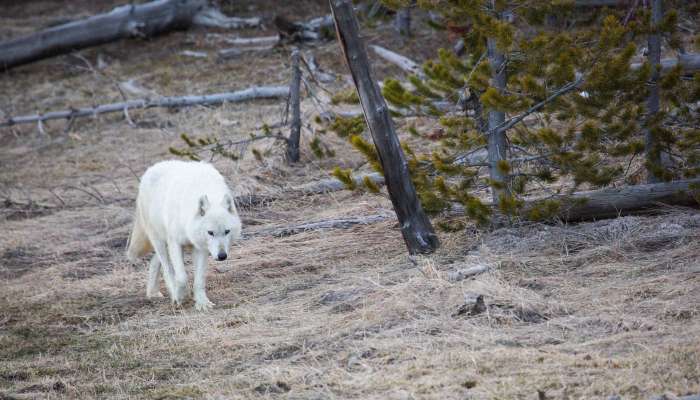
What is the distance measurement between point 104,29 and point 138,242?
1229 centimetres

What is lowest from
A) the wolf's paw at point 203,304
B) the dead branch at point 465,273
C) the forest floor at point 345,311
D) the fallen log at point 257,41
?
the wolf's paw at point 203,304

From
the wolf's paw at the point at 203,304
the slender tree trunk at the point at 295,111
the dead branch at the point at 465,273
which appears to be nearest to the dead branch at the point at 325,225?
the wolf's paw at the point at 203,304

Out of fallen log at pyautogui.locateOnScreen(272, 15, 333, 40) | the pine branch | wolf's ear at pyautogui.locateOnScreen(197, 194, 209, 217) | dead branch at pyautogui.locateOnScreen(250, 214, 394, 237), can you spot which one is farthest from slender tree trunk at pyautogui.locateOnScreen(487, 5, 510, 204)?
fallen log at pyautogui.locateOnScreen(272, 15, 333, 40)

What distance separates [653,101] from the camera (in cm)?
795

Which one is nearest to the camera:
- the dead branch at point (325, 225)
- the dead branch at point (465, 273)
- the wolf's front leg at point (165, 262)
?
the dead branch at point (465, 273)

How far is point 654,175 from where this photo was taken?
25.9 feet

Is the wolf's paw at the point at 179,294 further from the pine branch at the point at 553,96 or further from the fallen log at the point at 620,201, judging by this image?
the pine branch at the point at 553,96

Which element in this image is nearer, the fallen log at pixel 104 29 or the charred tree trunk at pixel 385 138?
the charred tree trunk at pixel 385 138

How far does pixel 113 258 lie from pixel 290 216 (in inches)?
83.6

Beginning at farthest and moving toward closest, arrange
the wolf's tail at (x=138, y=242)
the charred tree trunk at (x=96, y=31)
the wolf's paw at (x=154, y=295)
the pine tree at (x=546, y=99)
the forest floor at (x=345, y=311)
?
the charred tree trunk at (x=96, y=31) < the wolf's tail at (x=138, y=242) < the wolf's paw at (x=154, y=295) < the pine tree at (x=546, y=99) < the forest floor at (x=345, y=311)

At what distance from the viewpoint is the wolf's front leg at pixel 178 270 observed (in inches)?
305

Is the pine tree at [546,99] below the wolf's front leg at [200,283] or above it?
above

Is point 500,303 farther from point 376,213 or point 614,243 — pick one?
point 376,213

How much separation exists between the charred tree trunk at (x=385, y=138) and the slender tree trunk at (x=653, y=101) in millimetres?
2106
